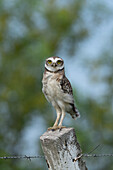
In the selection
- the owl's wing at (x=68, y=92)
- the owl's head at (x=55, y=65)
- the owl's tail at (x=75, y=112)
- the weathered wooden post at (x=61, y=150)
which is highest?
the owl's head at (x=55, y=65)

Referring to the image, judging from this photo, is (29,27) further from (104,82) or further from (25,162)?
(25,162)

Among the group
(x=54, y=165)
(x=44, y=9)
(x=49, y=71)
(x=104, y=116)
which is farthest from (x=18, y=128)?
(x=54, y=165)

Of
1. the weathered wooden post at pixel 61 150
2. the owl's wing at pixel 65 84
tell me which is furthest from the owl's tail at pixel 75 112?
the weathered wooden post at pixel 61 150

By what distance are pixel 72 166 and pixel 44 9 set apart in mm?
13631

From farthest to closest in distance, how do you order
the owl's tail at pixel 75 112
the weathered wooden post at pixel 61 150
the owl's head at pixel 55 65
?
the owl's tail at pixel 75 112
the owl's head at pixel 55 65
the weathered wooden post at pixel 61 150

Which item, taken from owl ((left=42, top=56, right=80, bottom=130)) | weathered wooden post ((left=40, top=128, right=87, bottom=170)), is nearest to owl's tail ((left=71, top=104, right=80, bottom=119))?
owl ((left=42, top=56, right=80, bottom=130))

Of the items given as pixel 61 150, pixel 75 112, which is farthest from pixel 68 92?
pixel 61 150

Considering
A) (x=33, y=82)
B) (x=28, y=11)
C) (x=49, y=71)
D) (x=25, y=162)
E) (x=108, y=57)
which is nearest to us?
(x=49, y=71)

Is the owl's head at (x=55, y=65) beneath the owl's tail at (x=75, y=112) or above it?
above

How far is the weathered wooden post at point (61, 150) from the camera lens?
3432 millimetres

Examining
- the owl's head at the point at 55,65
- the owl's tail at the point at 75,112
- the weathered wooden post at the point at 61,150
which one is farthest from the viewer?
the owl's tail at the point at 75,112

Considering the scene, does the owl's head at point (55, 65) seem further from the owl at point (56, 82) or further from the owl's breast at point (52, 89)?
the owl's breast at point (52, 89)

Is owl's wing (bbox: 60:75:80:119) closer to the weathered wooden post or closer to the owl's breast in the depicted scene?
the owl's breast

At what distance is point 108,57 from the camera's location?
A: 59.9ft
